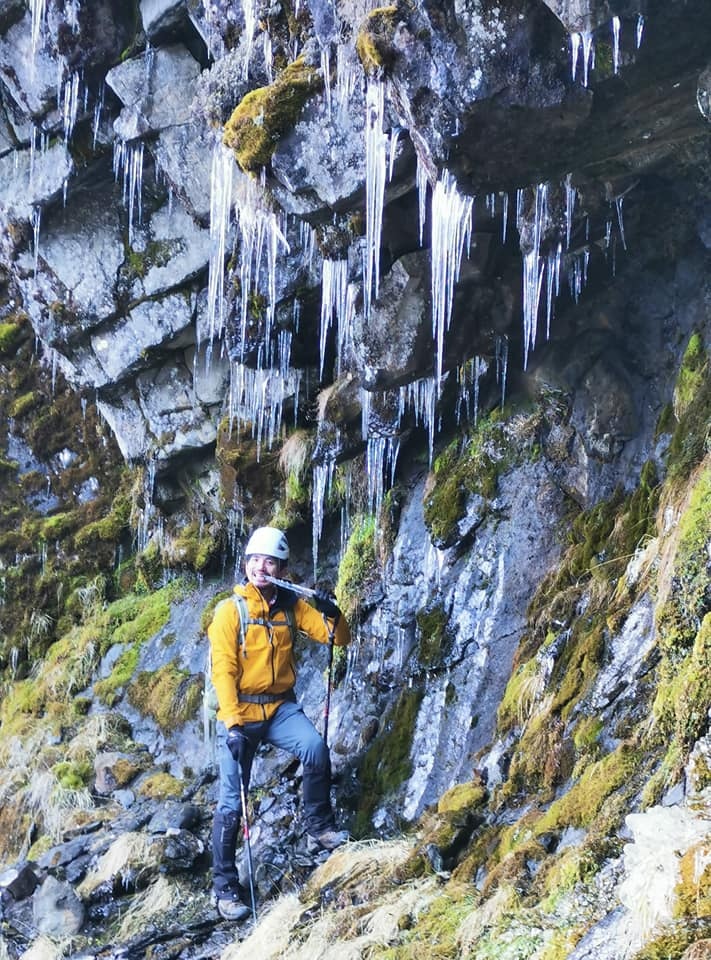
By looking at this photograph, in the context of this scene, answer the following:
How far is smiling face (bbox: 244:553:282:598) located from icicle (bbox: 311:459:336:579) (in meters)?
4.53

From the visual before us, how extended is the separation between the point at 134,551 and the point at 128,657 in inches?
99.0

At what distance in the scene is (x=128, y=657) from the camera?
15492 mm

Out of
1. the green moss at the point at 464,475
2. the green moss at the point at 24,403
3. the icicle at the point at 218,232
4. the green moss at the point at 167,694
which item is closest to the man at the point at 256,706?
the green moss at the point at 464,475

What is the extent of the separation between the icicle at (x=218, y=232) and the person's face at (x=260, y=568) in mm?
4471

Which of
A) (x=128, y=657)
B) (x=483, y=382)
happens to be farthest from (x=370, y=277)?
(x=128, y=657)

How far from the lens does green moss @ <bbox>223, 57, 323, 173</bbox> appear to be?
869cm

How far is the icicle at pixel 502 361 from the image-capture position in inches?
411

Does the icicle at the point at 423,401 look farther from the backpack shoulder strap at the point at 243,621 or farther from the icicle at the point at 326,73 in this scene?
the backpack shoulder strap at the point at 243,621

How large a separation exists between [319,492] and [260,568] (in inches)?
193

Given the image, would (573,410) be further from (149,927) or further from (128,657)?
(128,657)

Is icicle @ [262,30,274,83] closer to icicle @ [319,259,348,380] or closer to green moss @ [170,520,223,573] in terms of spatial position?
icicle @ [319,259,348,380]

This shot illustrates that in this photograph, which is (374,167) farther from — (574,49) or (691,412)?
(691,412)

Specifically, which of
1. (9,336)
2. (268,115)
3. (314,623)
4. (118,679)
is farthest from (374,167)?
(9,336)

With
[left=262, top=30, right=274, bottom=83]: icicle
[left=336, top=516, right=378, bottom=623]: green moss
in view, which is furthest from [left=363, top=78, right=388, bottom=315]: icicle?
[left=336, top=516, right=378, bottom=623]: green moss
